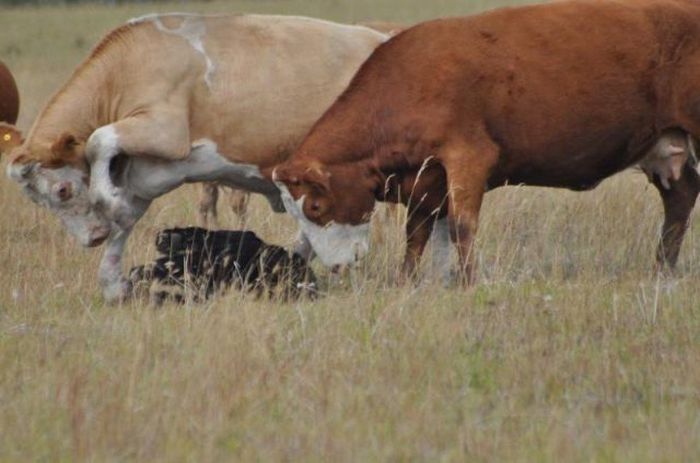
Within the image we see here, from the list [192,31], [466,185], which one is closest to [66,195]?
[192,31]

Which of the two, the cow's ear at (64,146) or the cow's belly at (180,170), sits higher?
the cow's ear at (64,146)

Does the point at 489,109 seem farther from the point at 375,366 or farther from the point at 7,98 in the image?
the point at 7,98

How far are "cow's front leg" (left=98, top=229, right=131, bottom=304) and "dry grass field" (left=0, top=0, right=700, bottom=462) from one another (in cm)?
10

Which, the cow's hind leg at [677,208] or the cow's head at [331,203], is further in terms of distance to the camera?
the cow's hind leg at [677,208]

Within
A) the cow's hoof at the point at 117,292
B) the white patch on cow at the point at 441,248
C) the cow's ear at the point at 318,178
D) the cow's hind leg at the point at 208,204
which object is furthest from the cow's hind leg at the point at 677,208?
the cow's hind leg at the point at 208,204

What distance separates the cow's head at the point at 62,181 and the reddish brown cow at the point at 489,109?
1.32m

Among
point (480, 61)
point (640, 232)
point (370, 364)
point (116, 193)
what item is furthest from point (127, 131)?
point (640, 232)

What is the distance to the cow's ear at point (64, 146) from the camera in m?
10.5

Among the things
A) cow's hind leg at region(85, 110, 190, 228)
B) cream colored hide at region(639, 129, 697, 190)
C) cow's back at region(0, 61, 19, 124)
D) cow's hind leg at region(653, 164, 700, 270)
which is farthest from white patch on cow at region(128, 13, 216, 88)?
cow's back at region(0, 61, 19, 124)

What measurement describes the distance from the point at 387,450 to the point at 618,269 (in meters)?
4.68

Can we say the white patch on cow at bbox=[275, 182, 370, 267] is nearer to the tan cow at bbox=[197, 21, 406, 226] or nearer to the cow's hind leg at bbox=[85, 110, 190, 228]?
the cow's hind leg at bbox=[85, 110, 190, 228]

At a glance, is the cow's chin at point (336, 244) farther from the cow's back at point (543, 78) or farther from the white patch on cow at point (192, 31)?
the white patch on cow at point (192, 31)

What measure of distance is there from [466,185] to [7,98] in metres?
6.59

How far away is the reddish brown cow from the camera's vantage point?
33.2 feet
